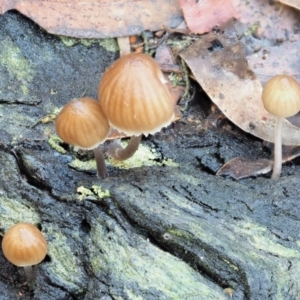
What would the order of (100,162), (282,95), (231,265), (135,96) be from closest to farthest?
1. (135,96)
2. (231,265)
3. (282,95)
4. (100,162)

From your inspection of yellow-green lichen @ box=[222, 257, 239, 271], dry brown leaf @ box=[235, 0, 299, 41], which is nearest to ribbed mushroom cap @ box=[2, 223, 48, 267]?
yellow-green lichen @ box=[222, 257, 239, 271]

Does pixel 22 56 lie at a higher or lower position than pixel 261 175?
higher

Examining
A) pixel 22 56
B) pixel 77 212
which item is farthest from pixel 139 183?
pixel 22 56

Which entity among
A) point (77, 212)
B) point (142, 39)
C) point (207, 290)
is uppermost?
point (142, 39)

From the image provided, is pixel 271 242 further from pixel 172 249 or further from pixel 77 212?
pixel 77 212

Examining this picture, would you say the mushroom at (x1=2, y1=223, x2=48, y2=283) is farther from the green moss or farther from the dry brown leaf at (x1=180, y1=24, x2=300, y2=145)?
the dry brown leaf at (x1=180, y1=24, x2=300, y2=145)

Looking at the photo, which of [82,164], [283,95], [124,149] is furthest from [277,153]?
[82,164]

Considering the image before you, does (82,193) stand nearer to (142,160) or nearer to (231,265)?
(142,160)
